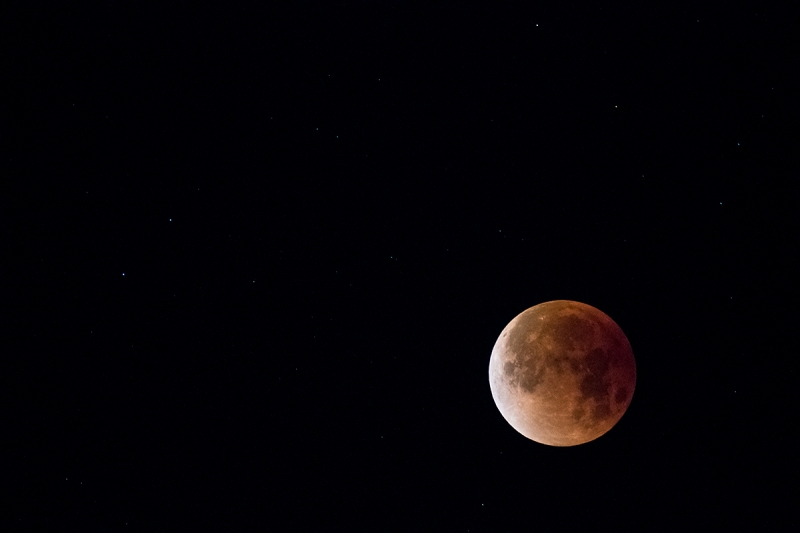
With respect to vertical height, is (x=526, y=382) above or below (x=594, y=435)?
above

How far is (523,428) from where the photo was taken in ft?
26.1

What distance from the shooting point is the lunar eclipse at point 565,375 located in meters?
7.53

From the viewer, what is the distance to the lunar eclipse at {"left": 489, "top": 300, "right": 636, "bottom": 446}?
24.7 feet

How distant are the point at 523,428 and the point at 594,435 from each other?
761mm

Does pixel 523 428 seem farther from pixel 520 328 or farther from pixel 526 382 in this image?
pixel 520 328

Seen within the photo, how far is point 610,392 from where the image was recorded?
25.0 feet

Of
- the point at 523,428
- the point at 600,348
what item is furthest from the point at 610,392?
the point at 523,428

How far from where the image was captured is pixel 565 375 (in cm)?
750

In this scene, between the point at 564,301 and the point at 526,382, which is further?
the point at 564,301

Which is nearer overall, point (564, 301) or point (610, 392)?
point (610, 392)

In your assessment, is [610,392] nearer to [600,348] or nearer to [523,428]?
[600,348]

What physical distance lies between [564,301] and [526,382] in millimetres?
1162

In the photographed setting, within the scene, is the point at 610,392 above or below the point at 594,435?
above

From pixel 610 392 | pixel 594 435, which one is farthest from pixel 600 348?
pixel 594 435
